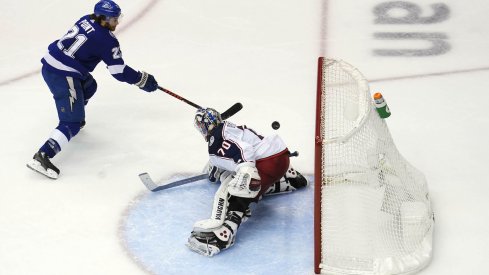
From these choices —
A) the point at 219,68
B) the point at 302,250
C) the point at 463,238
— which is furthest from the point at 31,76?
the point at 463,238

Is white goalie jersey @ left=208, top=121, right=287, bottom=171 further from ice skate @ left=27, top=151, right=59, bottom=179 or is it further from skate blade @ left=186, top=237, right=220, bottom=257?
ice skate @ left=27, top=151, right=59, bottom=179

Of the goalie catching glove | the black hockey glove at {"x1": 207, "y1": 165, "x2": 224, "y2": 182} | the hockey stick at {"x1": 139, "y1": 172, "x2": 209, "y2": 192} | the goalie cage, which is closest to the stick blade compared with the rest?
the hockey stick at {"x1": 139, "y1": 172, "x2": 209, "y2": 192}

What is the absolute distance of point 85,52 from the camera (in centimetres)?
488

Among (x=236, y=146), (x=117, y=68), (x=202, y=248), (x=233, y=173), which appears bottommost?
(x=202, y=248)

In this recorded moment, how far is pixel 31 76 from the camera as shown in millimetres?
5957

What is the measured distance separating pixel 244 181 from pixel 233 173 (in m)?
0.26

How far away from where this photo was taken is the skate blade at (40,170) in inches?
186

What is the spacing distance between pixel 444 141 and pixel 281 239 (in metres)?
1.26

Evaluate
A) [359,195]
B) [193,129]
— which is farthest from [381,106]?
[193,129]

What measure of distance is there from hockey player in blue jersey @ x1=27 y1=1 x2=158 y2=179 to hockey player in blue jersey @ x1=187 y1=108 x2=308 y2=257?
776 millimetres

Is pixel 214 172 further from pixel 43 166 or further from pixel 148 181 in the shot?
pixel 43 166

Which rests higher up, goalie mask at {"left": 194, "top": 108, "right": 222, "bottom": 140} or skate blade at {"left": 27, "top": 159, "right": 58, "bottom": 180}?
goalie mask at {"left": 194, "top": 108, "right": 222, "bottom": 140}

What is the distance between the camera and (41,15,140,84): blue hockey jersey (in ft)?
15.9

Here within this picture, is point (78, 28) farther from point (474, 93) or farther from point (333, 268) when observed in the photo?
point (474, 93)
